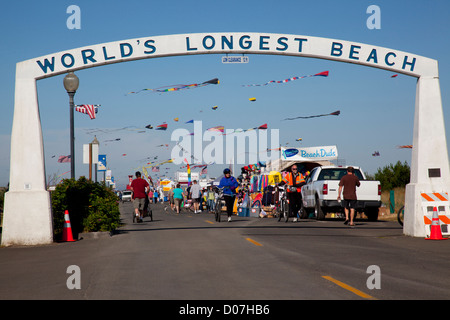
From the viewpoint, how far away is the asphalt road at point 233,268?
299 inches

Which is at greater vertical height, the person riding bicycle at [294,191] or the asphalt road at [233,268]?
the person riding bicycle at [294,191]

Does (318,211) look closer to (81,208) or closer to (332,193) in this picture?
(332,193)

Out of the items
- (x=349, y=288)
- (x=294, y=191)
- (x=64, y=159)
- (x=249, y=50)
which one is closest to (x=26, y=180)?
(x=249, y=50)

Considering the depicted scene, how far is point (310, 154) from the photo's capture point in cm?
3384

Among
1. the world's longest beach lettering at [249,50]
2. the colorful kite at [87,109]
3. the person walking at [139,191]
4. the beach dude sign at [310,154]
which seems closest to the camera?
the world's longest beach lettering at [249,50]

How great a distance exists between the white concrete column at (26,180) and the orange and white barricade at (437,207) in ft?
30.4

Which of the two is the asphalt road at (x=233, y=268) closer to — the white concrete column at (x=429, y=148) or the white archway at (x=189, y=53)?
the white archway at (x=189, y=53)

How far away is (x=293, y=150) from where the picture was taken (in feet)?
112

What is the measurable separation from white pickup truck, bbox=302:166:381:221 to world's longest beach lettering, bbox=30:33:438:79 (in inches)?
277

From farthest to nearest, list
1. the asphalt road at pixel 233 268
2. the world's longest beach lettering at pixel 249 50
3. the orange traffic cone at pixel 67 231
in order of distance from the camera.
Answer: the orange traffic cone at pixel 67 231, the world's longest beach lettering at pixel 249 50, the asphalt road at pixel 233 268

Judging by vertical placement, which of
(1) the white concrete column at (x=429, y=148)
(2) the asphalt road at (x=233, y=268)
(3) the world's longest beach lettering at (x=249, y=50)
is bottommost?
(2) the asphalt road at (x=233, y=268)

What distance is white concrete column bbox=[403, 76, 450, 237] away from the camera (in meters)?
15.8

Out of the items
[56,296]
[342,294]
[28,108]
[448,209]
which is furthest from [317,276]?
[28,108]

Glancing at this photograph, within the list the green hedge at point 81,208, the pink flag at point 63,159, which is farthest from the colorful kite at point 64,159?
the green hedge at point 81,208
